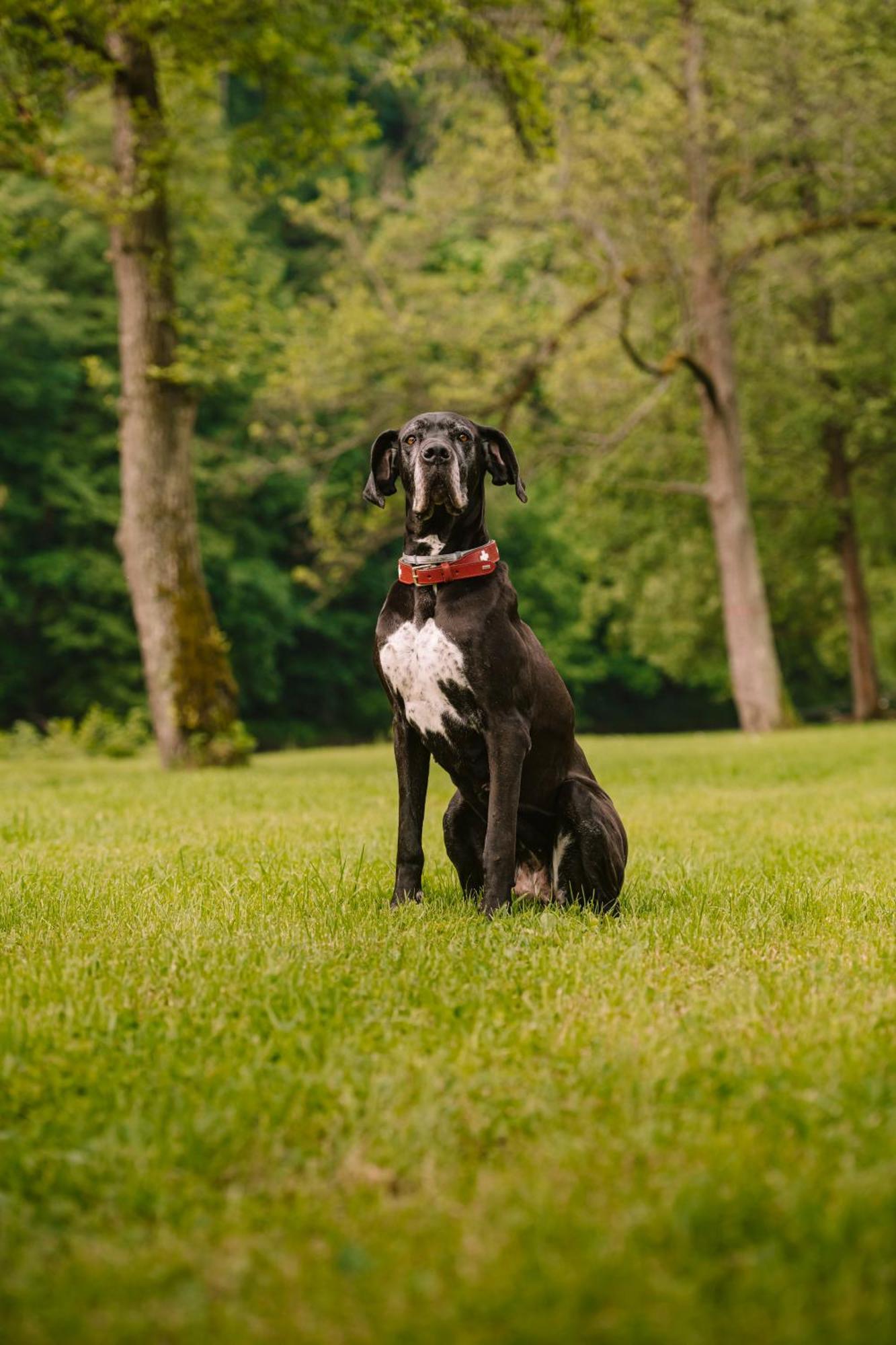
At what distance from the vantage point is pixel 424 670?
4.63 m

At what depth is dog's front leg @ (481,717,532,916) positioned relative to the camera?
459cm

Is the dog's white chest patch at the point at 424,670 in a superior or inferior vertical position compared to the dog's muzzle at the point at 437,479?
inferior

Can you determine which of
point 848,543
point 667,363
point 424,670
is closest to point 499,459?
point 424,670

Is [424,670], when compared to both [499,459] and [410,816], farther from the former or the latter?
[499,459]

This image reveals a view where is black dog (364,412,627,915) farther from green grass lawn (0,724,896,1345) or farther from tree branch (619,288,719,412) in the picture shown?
tree branch (619,288,719,412)

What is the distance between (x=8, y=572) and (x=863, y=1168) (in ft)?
105

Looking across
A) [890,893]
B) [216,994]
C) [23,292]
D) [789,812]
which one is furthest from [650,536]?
[216,994]

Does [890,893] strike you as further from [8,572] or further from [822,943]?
[8,572]

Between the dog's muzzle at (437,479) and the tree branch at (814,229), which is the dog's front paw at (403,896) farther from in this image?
the tree branch at (814,229)

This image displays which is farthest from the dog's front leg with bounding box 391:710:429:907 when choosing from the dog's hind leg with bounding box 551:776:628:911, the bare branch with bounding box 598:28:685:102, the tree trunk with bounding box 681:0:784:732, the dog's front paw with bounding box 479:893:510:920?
the bare branch with bounding box 598:28:685:102

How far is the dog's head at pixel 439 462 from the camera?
466 centimetres

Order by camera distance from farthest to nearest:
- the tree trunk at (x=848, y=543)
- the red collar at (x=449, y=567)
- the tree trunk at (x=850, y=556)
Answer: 1. the tree trunk at (x=850, y=556)
2. the tree trunk at (x=848, y=543)
3. the red collar at (x=449, y=567)

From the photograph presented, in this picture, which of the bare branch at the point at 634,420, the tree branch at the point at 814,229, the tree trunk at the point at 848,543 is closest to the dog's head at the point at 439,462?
the bare branch at the point at 634,420

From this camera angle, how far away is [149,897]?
507 centimetres
